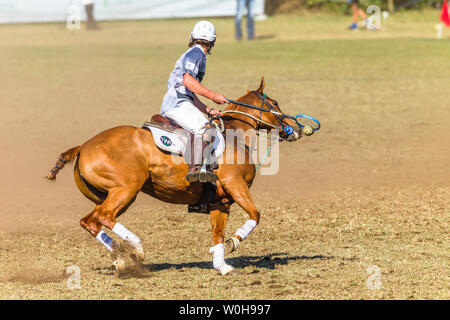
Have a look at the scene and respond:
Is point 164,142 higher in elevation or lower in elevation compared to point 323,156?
higher

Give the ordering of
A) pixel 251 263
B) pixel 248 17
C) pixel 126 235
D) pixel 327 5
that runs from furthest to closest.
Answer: pixel 327 5
pixel 248 17
pixel 251 263
pixel 126 235

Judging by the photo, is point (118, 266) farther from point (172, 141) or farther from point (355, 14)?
point (355, 14)

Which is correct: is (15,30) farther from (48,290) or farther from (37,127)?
(48,290)

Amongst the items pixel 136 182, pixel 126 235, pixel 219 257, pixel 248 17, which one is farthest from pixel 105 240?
pixel 248 17

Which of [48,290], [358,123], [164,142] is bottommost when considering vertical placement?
[358,123]

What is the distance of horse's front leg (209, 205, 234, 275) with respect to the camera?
8719mm

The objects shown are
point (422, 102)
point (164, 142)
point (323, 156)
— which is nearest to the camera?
point (164, 142)

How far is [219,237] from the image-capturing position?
894 centimetres

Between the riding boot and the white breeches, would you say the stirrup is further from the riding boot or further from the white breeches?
the white breeches

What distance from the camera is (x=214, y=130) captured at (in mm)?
8773

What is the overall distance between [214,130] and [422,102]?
45.8ft

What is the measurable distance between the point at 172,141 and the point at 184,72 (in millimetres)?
805

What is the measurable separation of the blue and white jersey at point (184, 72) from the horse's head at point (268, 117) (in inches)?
31.7
